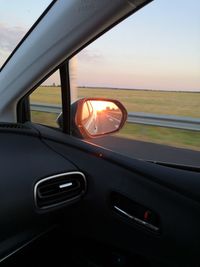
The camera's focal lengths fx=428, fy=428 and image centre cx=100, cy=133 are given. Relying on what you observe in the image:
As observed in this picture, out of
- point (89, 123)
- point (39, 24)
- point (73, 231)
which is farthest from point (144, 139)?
point (39, 24)

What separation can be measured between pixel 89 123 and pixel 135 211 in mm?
747

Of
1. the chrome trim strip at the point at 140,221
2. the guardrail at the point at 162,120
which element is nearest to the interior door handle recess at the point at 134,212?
the chrome trim strip at the point at 140,221

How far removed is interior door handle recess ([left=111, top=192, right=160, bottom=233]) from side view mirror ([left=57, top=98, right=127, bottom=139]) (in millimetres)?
552

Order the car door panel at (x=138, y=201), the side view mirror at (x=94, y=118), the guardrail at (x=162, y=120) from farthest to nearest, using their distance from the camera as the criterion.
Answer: the guardrail at (x=162, y=120) < the side view mirror at (x=94, y=118) < the car door panel at (x=138, y=201)

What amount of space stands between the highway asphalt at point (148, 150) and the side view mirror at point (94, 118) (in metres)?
0.11

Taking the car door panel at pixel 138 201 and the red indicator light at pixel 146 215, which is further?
the red indicator light at pixel 146 215

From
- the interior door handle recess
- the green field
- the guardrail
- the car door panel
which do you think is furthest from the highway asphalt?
the interior door handle recess

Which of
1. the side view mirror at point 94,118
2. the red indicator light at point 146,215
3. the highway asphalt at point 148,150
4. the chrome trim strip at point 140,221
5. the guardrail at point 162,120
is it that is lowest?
the chrome trim strip at point 140,221

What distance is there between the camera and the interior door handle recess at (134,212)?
232cm

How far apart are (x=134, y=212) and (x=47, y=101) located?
3.84 feet

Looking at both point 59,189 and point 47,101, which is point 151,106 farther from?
point 59,189

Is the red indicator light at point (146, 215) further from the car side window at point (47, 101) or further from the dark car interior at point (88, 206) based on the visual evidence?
the car side window at point (47, 101)

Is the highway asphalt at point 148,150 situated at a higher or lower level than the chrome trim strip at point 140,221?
higher

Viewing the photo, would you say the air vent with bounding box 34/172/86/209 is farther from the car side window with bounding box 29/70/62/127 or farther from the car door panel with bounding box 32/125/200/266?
the car side window with bounding box 29/70/62/127
